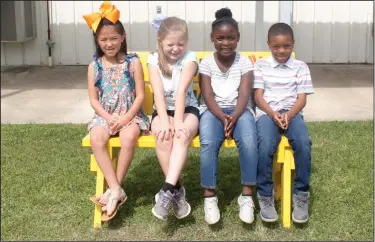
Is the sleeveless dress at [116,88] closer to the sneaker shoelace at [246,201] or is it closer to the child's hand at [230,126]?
the child's hand at [230,126]

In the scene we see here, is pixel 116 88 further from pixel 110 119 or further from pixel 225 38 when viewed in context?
pixel 225 38

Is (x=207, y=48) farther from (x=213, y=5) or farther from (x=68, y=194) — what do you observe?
(x=68, y=194)

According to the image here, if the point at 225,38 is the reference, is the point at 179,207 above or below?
below

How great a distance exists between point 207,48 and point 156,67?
233 inches

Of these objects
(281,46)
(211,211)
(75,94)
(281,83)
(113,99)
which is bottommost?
(211,211)

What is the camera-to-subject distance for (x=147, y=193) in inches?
181

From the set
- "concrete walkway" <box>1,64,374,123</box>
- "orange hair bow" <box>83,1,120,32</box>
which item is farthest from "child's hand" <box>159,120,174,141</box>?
"concrete walkway" <box>1,64,374,123</box>

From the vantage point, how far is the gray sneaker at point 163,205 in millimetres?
3678

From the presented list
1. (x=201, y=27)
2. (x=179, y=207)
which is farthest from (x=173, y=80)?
(x=201, y=27)

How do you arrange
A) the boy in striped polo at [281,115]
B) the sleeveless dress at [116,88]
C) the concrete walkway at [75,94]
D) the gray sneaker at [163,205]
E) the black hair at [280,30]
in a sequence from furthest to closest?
1. the concrete walkway at [75,94]
2. the sleeveless dress at [116,88]
3. the black hair at [280,30]
4. the boy in striped polo at [281,115]
5. the gray sneaker at [163,205]

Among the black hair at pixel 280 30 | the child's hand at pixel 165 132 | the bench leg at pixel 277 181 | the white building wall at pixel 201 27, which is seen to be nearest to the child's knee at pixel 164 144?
the child's hand at pixel 165 132

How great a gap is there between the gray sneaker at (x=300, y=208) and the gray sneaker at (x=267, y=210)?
138 millimetres

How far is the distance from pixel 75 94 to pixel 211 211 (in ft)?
15.3

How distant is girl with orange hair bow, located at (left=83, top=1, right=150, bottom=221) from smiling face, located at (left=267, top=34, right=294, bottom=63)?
899 mm
